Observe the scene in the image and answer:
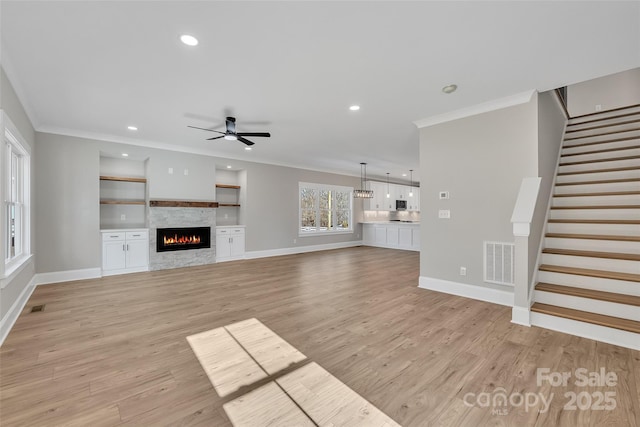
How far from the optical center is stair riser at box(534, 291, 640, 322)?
108 inches

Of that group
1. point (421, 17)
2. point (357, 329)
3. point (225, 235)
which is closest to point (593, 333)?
point (357, 329)

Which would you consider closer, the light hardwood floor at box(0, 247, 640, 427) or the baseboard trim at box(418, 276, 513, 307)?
the light hardwood floor at box(0, 247, 640, 427)

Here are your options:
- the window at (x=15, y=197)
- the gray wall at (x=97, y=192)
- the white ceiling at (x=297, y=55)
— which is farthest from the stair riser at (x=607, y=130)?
the window at (x=15, y=197)

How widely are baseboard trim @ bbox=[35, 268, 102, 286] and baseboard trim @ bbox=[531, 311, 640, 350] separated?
712 centimetres

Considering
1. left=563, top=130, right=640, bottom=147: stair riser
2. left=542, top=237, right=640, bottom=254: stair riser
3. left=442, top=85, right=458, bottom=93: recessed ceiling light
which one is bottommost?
left=542, top=237, right=640, bottom=254: stair riser

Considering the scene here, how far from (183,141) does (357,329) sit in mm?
5193

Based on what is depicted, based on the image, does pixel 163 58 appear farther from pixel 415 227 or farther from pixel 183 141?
pixel 415 227

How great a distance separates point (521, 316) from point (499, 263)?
0.83 m

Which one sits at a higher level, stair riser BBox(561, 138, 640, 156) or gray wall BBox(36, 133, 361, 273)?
stair riser BBox(561, 138, 640, 156)

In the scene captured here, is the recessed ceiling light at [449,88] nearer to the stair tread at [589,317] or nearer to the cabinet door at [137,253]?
the stair tread at [589,317]

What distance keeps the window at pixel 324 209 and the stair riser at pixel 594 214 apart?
20.8ft

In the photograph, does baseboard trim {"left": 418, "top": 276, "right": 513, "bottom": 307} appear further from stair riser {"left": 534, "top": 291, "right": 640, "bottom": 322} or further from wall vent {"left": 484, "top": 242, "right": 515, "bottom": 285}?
stair riser {"left": 534, "top": 291, "right": 640, "bottom": 322}

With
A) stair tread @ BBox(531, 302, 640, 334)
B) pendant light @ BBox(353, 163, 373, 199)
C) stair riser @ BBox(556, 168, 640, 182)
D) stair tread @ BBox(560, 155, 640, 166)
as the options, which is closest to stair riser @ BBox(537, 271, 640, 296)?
stair tread @ BBox(531, 302, 640, 334)

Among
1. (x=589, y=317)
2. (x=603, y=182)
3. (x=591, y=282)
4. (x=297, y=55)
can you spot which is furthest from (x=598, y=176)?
(x=297, y=55)
